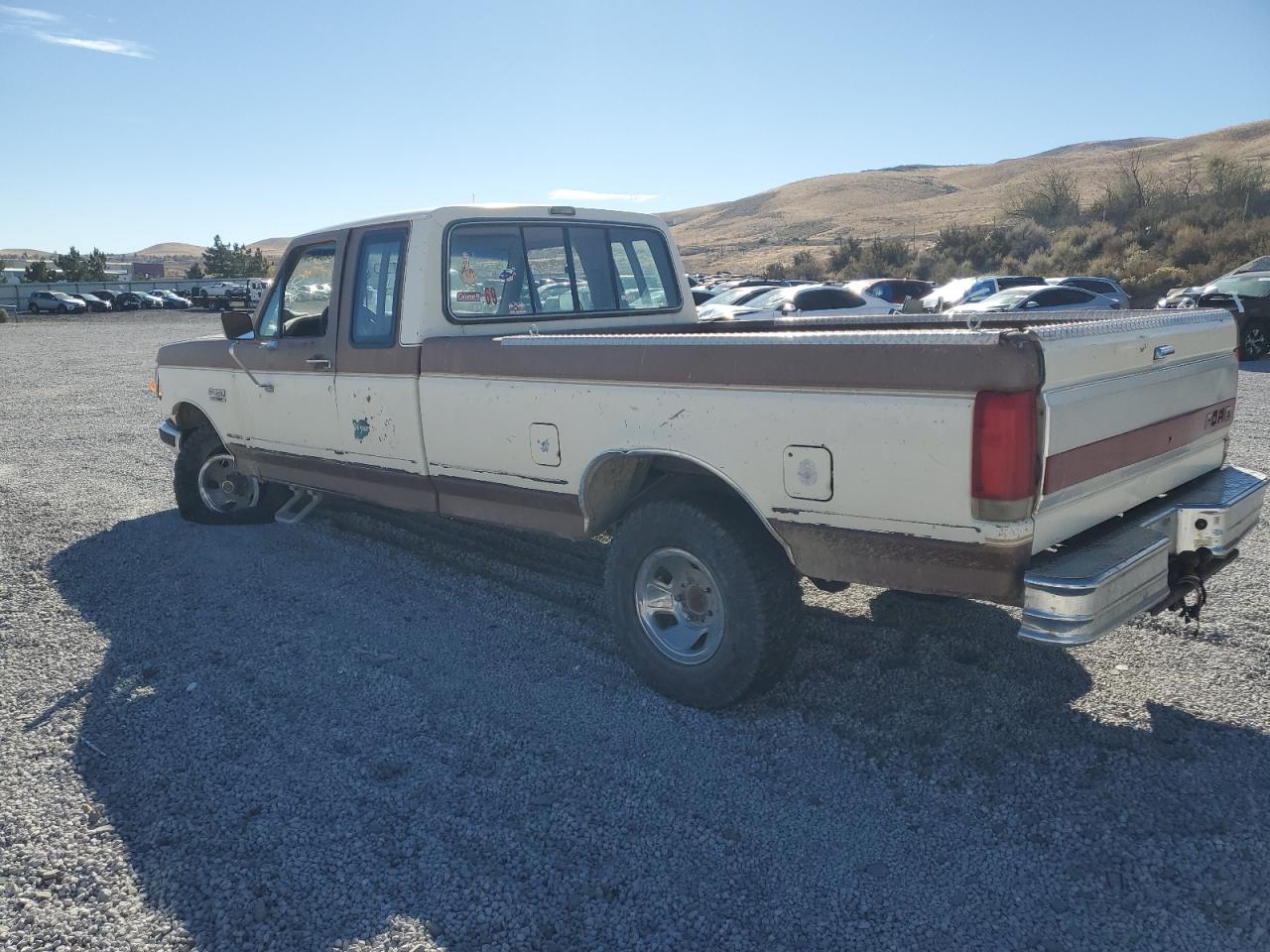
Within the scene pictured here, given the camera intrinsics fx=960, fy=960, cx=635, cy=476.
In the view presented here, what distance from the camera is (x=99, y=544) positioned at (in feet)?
21.9

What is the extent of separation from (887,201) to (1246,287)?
9585 cm

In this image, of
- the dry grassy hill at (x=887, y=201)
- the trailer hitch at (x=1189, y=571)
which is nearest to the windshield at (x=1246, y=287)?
the trailer hitch at (x=1189, y=571)

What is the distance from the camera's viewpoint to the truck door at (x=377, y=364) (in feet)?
16.6

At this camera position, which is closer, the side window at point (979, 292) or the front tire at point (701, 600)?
the front tire at point (701, 600)

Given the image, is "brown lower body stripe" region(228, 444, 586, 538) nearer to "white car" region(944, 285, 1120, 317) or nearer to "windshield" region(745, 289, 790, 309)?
"windshield" region(745, 289, 790, 309)

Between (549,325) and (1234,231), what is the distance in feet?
110

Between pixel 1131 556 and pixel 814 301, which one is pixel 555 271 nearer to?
pixel 1131 556

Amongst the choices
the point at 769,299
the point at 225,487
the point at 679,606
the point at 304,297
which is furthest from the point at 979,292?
the point at 679,606

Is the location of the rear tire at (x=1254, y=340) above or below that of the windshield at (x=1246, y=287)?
below

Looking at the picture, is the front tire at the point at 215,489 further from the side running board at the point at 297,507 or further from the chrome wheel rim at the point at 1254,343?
the chrome wheel rim at the point at 1254,343

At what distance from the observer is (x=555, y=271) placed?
5.52 metres

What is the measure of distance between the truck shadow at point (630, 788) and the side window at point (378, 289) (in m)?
1.54

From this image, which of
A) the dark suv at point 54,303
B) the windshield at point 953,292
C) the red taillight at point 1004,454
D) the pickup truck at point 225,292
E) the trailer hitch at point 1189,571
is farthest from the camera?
the dark suv at point 54,303

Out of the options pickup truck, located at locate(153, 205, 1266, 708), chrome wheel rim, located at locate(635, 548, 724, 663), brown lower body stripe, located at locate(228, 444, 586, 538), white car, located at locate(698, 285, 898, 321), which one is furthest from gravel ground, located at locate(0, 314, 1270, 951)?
white car, located at locate(698, 285, 898, 321)
